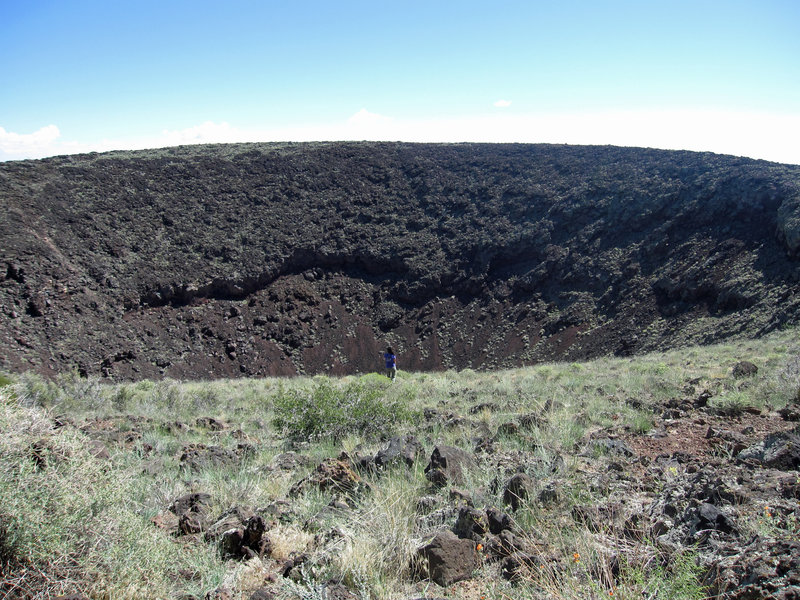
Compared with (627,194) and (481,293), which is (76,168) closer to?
(481,293)

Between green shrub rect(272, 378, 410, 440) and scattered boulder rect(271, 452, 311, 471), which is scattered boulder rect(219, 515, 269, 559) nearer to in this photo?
scattered boulder rect(271, 452, 311, 471)

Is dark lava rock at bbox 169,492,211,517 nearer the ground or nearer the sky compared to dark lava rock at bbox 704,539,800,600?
nearer the ground

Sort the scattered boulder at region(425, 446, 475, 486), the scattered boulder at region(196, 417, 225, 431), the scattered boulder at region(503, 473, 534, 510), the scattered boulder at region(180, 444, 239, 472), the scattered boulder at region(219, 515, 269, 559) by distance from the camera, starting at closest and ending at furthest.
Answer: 1. the scattered boulder at region(219, 515, 269, 559)
2. the scattered boulder at region(503, 473, 534, 510)
3. the scattered boulder at region(425, 446, 475, 486)
4. the scattered boulder at region(180, 444, 239, 472)
5. the scattered boulder at region(196, 417, 225, 431)

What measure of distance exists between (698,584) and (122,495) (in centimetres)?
294

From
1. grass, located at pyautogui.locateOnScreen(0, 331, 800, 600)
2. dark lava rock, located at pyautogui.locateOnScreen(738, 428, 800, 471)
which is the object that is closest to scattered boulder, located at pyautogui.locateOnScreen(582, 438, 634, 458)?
grass, located at pyautogui.locateOnScreen(0, 331, 800, 600)

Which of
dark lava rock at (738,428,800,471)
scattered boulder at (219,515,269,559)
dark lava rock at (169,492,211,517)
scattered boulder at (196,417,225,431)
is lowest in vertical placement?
scattered boulder at (196,417,225,431)

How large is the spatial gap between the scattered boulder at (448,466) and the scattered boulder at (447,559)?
1100 mm

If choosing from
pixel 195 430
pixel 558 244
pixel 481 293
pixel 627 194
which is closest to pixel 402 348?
pixel 481 293

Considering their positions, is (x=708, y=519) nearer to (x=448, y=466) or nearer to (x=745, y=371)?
(x=448, y=466)

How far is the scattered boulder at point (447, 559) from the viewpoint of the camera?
2576mm

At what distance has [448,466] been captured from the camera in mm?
3973

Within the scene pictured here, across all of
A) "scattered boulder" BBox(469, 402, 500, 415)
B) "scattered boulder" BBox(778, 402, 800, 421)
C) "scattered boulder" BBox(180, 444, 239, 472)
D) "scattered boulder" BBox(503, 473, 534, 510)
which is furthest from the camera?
"scattered boulder" BBox(469, 402, 500, 415)

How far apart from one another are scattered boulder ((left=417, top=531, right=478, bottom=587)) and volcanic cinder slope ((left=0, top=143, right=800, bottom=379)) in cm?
1741

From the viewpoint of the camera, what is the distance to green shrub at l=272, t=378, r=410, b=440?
682cm
